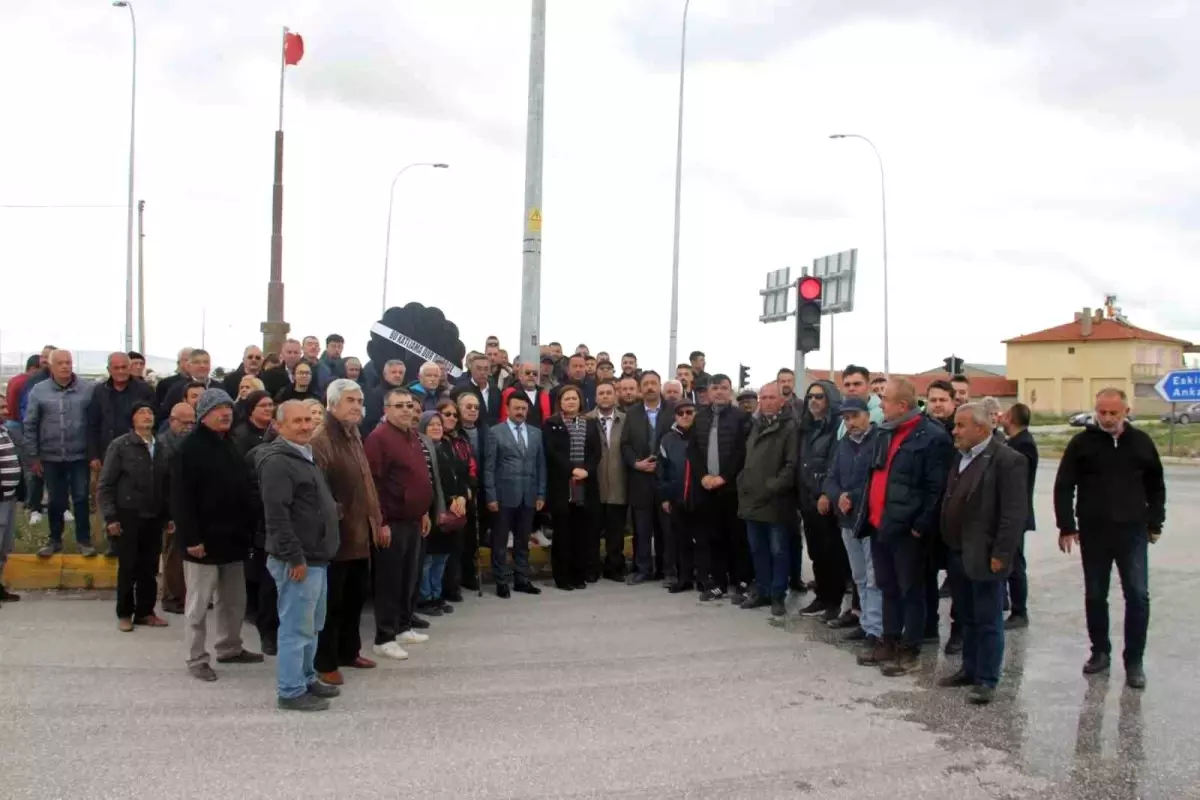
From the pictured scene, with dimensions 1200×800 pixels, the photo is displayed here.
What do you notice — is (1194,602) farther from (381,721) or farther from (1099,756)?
Result: (381,721)

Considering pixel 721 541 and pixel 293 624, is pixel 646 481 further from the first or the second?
pixel 293 624

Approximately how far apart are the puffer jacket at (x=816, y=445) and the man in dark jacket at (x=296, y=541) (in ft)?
13.8

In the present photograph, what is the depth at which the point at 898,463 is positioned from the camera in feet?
23.7

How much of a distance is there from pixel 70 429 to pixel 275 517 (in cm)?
510

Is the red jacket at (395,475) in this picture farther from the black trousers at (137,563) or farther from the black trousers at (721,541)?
the black trousers at (721,541)

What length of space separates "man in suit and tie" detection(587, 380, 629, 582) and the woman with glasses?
1415 millimetres

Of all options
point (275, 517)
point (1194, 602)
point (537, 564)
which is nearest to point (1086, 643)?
point (1194, 602)

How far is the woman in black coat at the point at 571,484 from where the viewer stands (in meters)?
10.0

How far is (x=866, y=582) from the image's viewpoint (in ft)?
25.8

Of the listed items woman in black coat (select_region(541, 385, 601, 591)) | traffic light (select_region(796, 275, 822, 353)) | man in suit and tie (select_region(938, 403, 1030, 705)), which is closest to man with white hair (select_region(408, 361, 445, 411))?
woman in black coat (select_region(541, 385, 601, 591))

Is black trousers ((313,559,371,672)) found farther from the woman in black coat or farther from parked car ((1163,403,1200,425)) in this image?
parked car ((1163,403,1200,425))

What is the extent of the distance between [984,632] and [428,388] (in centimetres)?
567

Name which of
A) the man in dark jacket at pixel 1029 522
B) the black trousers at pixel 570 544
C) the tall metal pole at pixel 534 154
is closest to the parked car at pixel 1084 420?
the man in dark jacket at pixel 1029 522

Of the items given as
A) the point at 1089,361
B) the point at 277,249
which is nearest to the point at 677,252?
the point at 277,249
